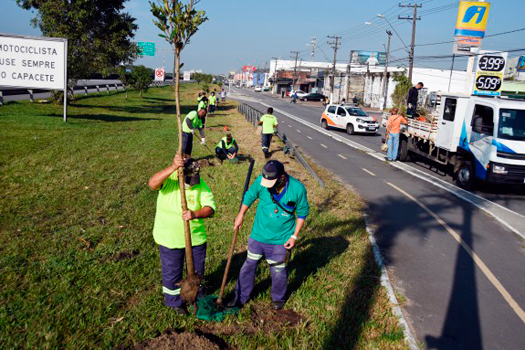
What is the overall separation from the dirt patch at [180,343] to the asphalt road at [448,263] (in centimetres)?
250

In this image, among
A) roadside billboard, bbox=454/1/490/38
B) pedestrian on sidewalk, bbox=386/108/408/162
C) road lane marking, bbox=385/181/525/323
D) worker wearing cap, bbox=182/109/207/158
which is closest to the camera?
road lane marking, bbox=385/181/525/323

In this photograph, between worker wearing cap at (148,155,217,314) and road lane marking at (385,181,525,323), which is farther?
road lane marking at (385,181,525,323)

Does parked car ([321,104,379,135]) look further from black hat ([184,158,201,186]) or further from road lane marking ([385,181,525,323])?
black hat ([184,158,201,186])

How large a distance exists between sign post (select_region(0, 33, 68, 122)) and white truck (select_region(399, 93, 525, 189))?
54.1 ft

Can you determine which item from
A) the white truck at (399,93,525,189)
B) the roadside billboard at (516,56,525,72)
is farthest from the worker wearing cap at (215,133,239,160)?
the roadside billboard at (516,56,525,72)

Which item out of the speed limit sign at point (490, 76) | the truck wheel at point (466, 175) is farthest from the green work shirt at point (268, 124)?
the speed limit sign at point (490, 76)

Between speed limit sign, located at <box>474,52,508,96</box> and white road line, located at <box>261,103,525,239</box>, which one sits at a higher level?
speed limit sign, located at <box>474,52,508,96</box>

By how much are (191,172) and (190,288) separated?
1.25 meters

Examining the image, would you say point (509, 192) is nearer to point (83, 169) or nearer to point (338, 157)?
point (338, 157)

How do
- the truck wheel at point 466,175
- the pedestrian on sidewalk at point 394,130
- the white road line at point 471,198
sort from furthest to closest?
the pedestrian on sidewalk at point 394,130 → the truck wheel at point 466,175 → the white road line at point 471,198

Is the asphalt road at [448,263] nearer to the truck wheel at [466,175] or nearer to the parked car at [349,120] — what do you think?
the truck wheel at [466,175]

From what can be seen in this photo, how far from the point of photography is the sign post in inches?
775

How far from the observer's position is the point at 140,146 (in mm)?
16453

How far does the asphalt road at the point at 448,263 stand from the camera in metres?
5.46
